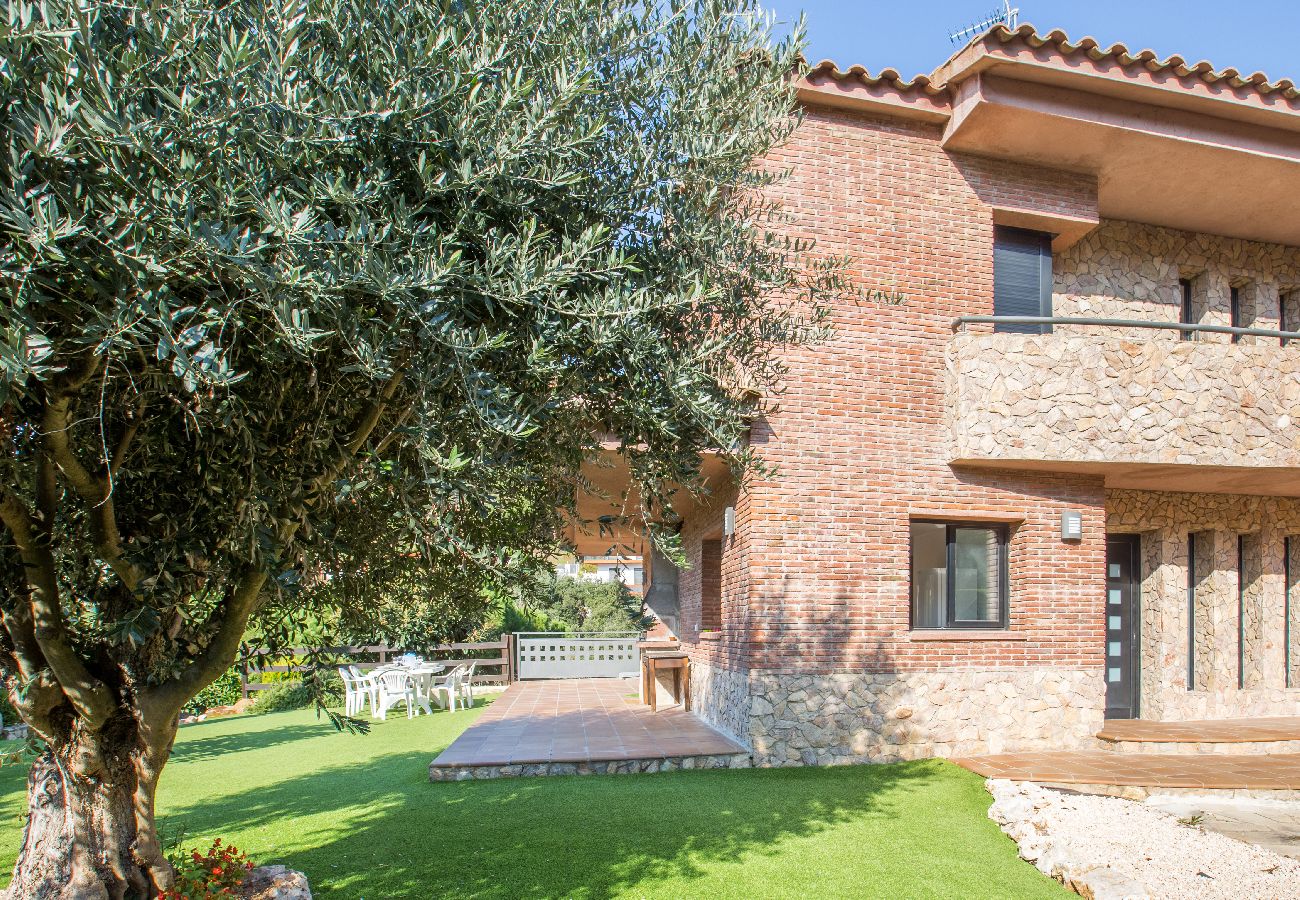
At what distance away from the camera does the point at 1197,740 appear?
Result: 9641 mm

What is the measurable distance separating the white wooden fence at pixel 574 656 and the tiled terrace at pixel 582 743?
5.47m

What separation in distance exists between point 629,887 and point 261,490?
367 centimetres

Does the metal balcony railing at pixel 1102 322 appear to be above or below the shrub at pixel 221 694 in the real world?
above

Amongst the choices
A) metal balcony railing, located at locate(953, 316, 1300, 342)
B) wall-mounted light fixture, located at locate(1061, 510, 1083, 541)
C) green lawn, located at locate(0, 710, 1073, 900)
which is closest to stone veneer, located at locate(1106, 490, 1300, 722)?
wall-mounted light fixture, located at locate(1061, 510, 1083, 541)

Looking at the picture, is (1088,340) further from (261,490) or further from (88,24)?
(88,24)

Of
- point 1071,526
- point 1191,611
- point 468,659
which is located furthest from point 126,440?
point 468,659

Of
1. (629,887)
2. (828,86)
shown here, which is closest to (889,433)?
(828,86)

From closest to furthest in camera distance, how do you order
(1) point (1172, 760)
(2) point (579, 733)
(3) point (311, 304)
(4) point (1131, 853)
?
1. (3) point (311, 304)
2. (4) point (1131, 853)
3. (1) point (1172, 760)
4. (2) point (579, 733)

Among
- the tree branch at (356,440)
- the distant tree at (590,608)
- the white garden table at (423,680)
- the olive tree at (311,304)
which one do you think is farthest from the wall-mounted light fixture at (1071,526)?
the distant tree at (590,608)

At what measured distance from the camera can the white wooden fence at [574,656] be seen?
65.8ft

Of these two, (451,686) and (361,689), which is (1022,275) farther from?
(361,689)

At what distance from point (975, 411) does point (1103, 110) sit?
3584mm

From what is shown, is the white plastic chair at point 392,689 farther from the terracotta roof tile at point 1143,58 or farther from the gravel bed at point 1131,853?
the terracotta roof tile at point 1143,58

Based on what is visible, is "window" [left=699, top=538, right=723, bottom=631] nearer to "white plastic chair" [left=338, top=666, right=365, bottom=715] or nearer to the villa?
the villa
